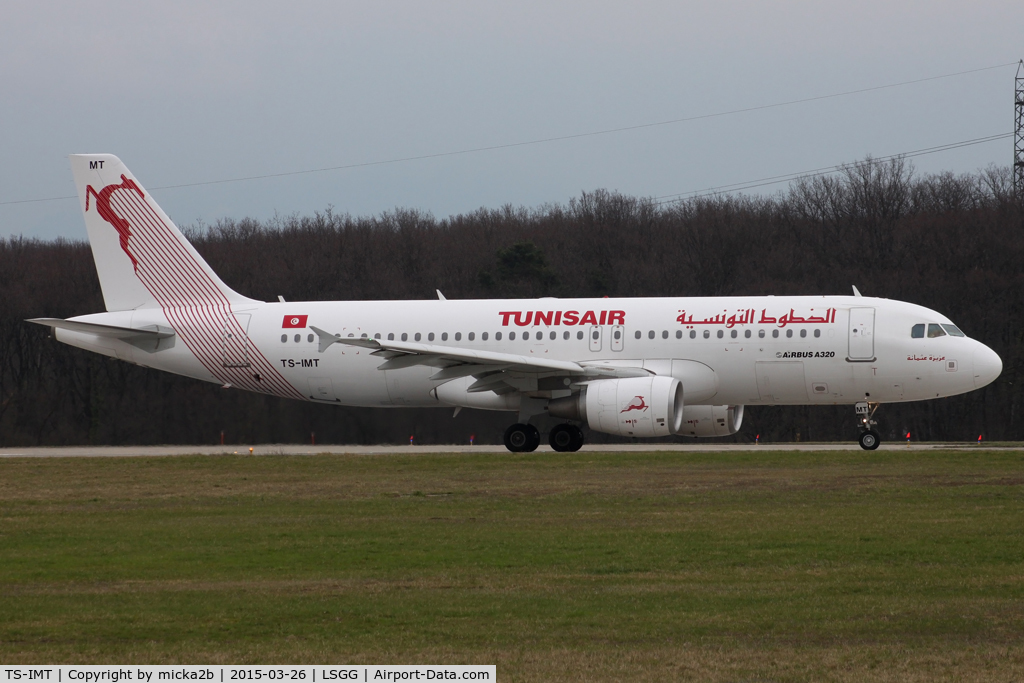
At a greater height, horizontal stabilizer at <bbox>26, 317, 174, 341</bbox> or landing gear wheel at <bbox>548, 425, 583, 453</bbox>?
horizontal stabilizer at <bbox>26, 317, 174, 341</bbox>

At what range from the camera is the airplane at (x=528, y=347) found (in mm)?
27672

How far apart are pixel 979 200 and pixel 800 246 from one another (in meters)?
11.0

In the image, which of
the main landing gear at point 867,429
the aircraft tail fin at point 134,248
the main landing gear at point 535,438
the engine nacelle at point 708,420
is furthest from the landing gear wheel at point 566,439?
the aircraft tail fin at point 134,248

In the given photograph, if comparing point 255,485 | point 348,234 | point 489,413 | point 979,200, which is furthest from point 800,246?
point 255,485

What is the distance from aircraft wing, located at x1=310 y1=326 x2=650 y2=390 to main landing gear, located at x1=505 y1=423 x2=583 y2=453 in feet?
4.47

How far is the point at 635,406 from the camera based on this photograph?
26.8 meters

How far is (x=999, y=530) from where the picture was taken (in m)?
14.0

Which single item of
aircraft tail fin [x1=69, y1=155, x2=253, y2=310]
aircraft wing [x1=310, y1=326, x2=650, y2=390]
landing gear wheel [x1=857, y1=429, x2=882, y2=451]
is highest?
aircraft tail fin [x1=69, y1=155, x2=253, y2=310]

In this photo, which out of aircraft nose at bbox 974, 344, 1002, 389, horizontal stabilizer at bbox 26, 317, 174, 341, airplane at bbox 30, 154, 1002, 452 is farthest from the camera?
horizontal stabilizer at bbox 26, 317, 174, 341

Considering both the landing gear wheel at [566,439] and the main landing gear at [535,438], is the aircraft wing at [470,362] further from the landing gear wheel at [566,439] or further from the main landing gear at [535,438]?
the landing gear wheel at [566,439]

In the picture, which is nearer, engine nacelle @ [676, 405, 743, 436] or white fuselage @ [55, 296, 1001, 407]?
white fuselage @ [55, 296, 1001, 407]

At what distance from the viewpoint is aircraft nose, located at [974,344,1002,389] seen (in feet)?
90.1

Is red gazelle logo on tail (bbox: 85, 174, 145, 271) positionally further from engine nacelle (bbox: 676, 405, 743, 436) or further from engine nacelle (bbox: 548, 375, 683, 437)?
engine nacelle (bbox: 676, 405, 743, 436)

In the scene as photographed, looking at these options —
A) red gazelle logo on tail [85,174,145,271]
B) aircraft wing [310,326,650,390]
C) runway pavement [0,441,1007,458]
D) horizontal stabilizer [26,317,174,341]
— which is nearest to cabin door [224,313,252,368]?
horizontal stabilizer [26,317,174,341]
